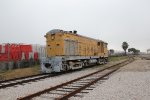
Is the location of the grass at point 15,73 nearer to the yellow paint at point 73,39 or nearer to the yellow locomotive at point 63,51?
the yellow locomotive at point 63,51

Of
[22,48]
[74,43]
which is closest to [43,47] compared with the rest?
[22,48]

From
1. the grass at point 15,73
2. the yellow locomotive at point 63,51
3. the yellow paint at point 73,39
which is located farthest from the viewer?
the yellow paint at point 73,39

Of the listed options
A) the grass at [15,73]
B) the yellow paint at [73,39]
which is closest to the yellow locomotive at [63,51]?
the yellow paint at [73,39]

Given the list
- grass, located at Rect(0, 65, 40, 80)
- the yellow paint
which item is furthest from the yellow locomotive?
grass, located at Rect(0, 65, 40, 80)

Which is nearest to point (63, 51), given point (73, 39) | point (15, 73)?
point (73, 39)

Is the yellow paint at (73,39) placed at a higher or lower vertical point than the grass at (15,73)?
higher

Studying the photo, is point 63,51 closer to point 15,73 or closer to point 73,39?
point 73,39

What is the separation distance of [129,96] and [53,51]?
11.9 m

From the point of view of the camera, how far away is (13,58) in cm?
2584

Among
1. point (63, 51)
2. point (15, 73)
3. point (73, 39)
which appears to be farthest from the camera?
point (73, 39)

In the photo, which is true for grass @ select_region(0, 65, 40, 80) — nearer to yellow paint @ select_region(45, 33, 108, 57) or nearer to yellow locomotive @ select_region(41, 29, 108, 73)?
yellow locomotive @ select_region(41, 29, 108, 73)

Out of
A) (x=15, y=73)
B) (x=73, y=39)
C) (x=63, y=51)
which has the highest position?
(x=73, y=39)

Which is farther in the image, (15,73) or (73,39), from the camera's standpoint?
(73,39)

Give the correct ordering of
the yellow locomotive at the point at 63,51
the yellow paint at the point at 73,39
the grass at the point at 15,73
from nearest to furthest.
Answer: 1. the grass at the point at 15,73
2. the yellow locomotive at the point at 63,51
3. the yellow paint at the point at 73,39
